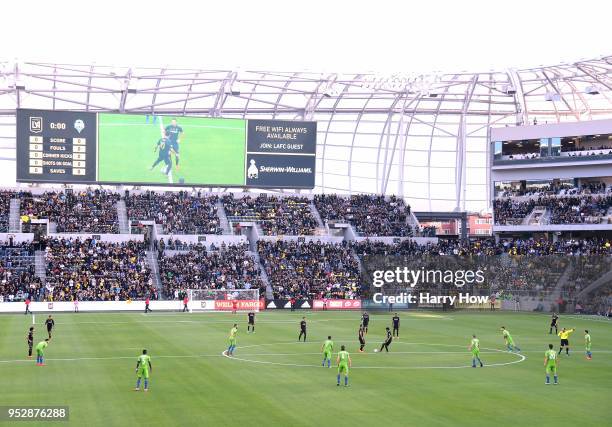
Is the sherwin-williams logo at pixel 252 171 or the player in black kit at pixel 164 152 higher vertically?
the player in black kit at pixel 164 152

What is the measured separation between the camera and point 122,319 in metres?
62.6

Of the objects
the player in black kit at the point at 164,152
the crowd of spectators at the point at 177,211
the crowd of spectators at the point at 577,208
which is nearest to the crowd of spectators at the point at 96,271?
the crowd of spectators at the point at 177,211

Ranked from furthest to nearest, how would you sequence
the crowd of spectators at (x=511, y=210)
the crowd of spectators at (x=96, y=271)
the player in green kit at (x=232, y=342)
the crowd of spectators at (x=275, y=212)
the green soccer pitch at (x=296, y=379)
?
the crowd of spectators at (x=511, y=210) → the crowd of spectators at (x=275, y=212) → the crowd of spectators at (x=96, y=271) → the player in green kit at (x=232, y=342) → the green soccer pitch at (x=296, y=379)

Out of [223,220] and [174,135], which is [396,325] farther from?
[223,220]

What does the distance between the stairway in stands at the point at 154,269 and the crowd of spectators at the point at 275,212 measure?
1103 centimetres

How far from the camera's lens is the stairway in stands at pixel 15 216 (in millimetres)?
78812

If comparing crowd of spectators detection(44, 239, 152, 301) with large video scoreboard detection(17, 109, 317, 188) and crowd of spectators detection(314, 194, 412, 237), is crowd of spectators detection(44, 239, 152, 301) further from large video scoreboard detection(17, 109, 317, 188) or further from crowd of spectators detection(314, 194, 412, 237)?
crowd of spectators detection(314, 194, 412, 237)

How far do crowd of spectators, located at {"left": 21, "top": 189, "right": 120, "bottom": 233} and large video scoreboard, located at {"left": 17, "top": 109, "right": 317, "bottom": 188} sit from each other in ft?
13.7

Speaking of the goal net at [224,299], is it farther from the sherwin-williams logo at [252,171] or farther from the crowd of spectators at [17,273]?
the sherwin-williams logo at [252,171]

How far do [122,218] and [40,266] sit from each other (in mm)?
11532

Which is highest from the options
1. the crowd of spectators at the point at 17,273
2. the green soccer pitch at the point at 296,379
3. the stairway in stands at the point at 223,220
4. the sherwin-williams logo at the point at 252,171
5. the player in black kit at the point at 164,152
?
the player in black kit at the point at 164,152

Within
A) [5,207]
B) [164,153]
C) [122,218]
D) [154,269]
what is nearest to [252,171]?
[164,153]

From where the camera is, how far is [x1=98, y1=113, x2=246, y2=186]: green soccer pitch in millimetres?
79250

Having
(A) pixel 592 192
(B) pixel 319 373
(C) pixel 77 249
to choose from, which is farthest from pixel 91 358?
(A) pixel 592 192
